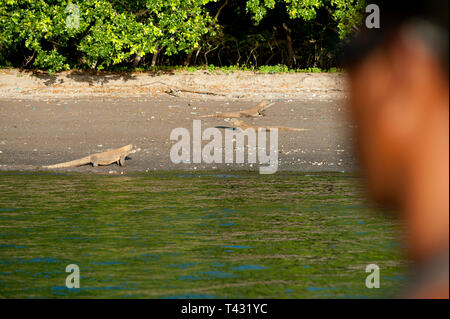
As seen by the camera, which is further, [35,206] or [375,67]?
[35,206]

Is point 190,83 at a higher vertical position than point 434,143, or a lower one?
lower

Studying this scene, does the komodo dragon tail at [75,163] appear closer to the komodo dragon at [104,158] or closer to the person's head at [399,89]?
the komodo dragon at [104,158]

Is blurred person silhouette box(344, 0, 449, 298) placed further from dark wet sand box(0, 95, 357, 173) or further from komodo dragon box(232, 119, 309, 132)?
komodo dragon box(232, 119, 309, 132)

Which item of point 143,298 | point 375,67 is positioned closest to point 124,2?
point 143,298

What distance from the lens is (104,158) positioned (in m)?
14.8

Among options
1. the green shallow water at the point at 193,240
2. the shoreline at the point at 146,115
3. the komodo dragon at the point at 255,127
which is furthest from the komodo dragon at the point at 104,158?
the komodo dragon at the point at 255,127

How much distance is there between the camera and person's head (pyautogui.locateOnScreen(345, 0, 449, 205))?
841 mm

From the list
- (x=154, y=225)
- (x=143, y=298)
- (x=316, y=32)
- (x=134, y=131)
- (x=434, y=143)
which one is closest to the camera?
(x=434, y=143)

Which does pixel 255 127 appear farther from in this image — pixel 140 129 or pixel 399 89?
pixel 399 89

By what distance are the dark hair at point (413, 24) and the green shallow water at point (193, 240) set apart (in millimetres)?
A: 4142

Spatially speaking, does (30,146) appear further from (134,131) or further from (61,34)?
(61,34)

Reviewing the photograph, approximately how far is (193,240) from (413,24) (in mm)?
7973

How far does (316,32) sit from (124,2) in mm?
7427

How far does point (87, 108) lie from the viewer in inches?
773
